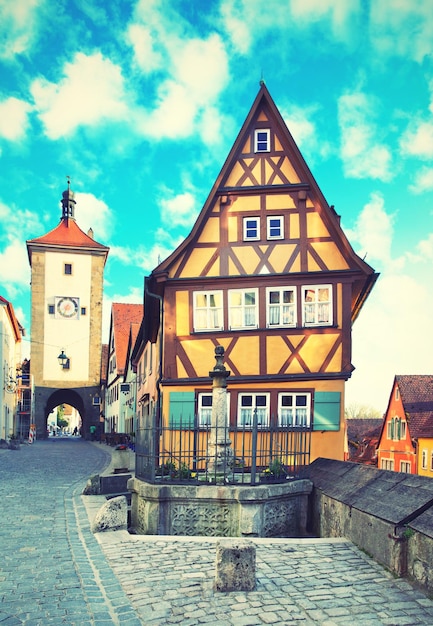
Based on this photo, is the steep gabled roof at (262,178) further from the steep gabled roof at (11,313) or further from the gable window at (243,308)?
the steep gabled roof at (11,313)

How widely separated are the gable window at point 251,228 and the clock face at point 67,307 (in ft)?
Result: 129

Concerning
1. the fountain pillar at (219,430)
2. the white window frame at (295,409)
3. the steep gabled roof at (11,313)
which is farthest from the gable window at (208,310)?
the steep gabled roof at (11,313)

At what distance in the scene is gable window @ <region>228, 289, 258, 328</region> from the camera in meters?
16.5

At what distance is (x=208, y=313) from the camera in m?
16.6

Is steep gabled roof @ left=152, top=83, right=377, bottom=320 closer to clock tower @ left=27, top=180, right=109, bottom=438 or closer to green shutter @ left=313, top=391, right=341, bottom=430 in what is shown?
green shutter @ left=313, top=391, right=341, bottom=430

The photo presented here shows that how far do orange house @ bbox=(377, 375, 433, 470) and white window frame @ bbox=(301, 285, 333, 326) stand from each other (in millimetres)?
22090

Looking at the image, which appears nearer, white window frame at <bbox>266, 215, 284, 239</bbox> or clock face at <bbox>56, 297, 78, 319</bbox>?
white window frame at <bbox>266, 215, 284, 239</bbox>

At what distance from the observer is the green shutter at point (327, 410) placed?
1573 cm

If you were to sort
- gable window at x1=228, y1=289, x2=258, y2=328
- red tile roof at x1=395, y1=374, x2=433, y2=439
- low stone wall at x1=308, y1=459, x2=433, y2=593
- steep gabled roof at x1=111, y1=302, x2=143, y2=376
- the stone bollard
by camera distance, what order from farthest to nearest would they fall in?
steep gabled roof at x1=111, y1=302, x2=143, y2=376 → red tile roof at x1=395, y1=374, x2=433, y2=439 → gable window at x1=228, y1=289, x2=258, y2=328 → low stone wall at x1=308, y1=459, x2=433, y2=593 → the stone bollard

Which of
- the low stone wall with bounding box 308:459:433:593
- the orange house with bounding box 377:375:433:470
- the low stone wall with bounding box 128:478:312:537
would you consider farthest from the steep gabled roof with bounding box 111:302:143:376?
the low stone wall with bounding box 308:459:433:593

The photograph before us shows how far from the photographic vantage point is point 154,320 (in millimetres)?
20297

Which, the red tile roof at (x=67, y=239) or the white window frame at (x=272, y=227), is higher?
the red tile roof at (x=67, y=239)

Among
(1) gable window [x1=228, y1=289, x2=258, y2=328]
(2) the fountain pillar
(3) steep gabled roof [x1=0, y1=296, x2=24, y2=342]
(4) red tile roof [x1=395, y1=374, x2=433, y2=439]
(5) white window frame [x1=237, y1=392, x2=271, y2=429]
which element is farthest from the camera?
(3) steep gabled roof [x1=0, y1=296, x2=24, y2=342]

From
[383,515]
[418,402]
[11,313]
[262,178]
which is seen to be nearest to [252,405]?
[262,178]
